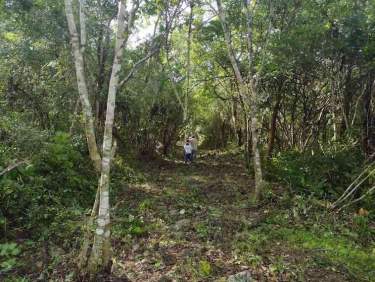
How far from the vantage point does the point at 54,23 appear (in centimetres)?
1048

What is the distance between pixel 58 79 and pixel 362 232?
9.35 meters

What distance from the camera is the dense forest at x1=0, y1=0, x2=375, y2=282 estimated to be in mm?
5520

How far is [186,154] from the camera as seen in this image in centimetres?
1603

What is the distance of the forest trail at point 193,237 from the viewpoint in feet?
17.8

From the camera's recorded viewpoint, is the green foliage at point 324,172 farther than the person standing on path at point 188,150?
No

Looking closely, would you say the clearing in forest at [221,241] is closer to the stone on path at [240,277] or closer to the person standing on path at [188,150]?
the stone on path at [240,277]

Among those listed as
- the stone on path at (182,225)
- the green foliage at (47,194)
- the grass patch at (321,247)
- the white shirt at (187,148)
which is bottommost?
the grass patch at (321,247)

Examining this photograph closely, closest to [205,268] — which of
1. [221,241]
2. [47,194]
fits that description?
[221,241]

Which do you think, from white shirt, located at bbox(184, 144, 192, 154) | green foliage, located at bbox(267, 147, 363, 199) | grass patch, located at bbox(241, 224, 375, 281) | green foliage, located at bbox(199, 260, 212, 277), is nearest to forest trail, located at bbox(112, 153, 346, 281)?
green foliage, located at bbox(199, 260, 212, 277)

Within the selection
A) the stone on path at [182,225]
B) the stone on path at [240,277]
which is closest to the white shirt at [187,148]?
the stone on path at [182,225]

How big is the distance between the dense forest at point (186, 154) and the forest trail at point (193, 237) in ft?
0.11

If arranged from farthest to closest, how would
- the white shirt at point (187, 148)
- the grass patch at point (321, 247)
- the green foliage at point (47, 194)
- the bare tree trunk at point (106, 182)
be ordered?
the white shirt at point (187, 148)
the green foliage at point (47, 194)
the grass patch at point (321, 247)
the bare tree trunk at point (106, 182)

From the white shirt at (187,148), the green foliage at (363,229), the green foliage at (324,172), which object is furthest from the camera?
the white shirt at (187,148)

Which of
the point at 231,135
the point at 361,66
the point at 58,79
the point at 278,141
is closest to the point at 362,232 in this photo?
the point at 361,66
